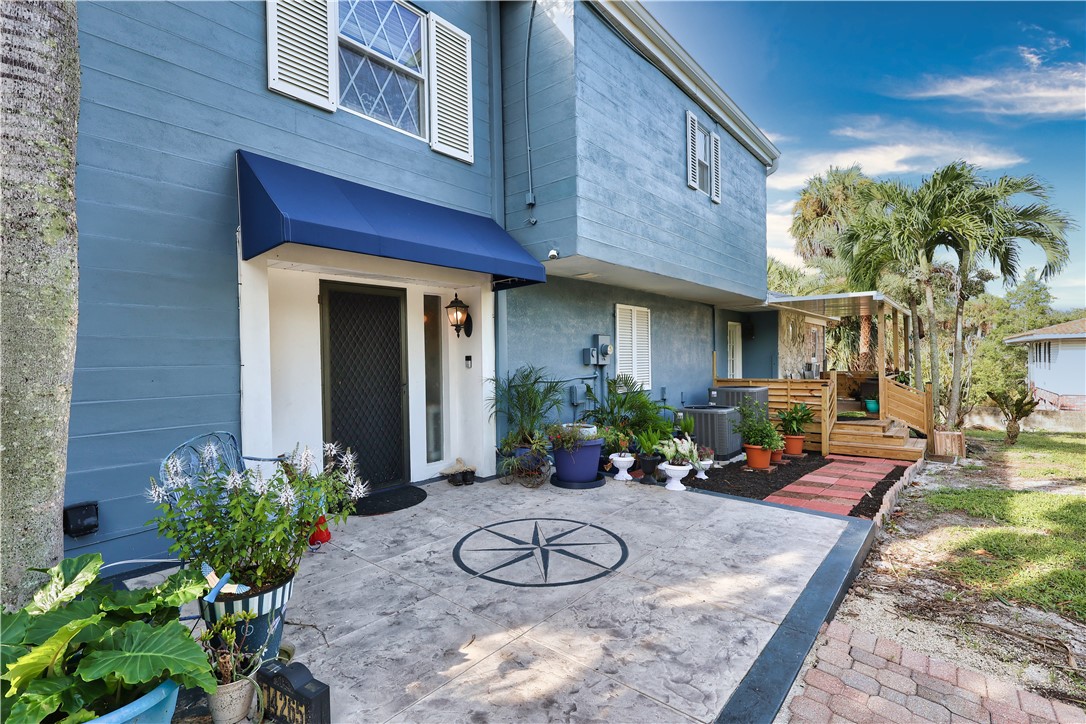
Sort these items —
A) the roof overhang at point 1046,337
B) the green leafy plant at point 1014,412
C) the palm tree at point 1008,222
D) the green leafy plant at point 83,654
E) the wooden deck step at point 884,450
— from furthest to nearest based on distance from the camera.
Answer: the roof overhang at point 1046,337 → the green leafy plant at point 1014,412 → the palm tree at point 1008,222 → the wooden deck step at point 884,450 → the green leafy plant at point 83,654

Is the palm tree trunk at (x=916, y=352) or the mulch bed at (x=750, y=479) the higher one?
the palm tree trunk at (x=916, y=352)

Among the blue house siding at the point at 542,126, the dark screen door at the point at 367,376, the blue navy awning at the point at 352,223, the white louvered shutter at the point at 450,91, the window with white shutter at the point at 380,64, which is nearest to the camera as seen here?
the blue navy awning at the point at 352,223

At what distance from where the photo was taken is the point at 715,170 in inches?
344

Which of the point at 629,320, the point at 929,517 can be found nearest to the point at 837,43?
the point at 629,320

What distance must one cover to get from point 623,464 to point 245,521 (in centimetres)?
493

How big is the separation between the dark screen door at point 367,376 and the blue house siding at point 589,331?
1.44 m

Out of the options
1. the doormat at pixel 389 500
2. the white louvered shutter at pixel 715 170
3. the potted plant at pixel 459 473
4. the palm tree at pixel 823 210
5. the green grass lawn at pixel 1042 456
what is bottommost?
the green grass lawn at pixel 1042 456

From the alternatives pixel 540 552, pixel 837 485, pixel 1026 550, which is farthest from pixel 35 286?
pixel 837 485

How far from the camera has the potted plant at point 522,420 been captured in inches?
235

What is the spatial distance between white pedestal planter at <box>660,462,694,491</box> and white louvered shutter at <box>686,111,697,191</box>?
4.60 meters

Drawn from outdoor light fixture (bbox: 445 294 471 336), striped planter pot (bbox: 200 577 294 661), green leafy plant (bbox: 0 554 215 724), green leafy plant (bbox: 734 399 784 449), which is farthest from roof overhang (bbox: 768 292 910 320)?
green leafy plant (bbox: 0 554 215 724)

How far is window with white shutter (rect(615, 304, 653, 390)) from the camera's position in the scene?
27.2 feet

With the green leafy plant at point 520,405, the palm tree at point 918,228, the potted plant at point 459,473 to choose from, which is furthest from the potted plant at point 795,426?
the potted plant at point 459,473

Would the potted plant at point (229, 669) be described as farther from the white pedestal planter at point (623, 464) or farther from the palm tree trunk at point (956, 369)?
the palm tree trunk at point (956, 369)
